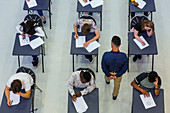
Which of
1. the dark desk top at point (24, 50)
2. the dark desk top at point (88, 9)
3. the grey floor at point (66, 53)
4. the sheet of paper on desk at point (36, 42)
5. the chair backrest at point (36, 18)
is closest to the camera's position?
the dark desk top at point (24, 50)

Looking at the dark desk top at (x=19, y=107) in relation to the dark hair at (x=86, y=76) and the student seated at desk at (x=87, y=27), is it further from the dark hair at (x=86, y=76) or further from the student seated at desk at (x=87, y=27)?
the student seated at desk at (x=87, y=27)

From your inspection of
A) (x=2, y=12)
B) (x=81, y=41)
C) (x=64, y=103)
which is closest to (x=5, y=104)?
(x=64, y=103)

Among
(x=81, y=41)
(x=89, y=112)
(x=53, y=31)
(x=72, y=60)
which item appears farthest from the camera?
(x=53, y=31)

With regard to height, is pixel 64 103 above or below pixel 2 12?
below

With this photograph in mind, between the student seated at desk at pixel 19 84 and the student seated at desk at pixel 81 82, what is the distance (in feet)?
2.32

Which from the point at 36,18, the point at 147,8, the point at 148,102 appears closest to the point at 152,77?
the point at 148,102

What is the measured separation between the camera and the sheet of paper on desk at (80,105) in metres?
5.02

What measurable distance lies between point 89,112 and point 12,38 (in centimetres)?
289

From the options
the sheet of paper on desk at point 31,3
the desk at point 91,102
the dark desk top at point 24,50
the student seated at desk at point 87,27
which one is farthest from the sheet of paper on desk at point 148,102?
the sheet of paper on desk at point 31,3

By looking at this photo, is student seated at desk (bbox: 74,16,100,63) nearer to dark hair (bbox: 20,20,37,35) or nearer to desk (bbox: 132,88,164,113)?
dark hair (bbox: 20,20,37,35)

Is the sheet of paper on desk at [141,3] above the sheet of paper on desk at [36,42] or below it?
above

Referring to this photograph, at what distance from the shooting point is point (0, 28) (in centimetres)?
714

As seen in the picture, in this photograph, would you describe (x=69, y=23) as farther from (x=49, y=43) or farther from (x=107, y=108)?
(x=107, y=108)

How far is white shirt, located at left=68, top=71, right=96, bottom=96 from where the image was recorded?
5.19m
